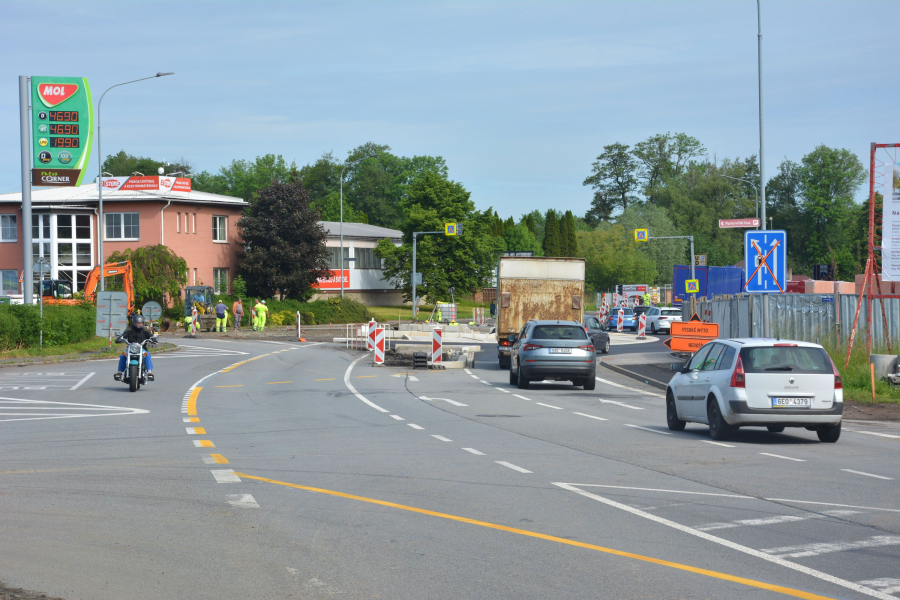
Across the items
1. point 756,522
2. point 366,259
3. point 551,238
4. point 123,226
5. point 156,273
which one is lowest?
point 756,522

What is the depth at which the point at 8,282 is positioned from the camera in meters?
58.0

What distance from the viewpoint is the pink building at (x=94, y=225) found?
57.8 meters

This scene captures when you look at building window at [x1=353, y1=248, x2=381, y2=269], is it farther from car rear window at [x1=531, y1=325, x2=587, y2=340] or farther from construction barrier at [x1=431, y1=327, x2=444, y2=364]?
car rear window at [x1=531, y1=325, x2=587, y2=340]

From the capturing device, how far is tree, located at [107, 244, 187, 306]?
177 ft

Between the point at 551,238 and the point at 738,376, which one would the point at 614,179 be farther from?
the point at 738,376

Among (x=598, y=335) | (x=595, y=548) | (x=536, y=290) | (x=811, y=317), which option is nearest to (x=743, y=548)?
(x=595, y=548)

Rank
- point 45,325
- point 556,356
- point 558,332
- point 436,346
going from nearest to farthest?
point 556,356
point 558,332
point 436,346
point 45,325

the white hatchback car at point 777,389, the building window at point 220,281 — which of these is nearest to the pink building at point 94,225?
the building window at point 220,281

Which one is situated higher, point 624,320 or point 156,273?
point 156,273

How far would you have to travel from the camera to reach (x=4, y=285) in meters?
58.0

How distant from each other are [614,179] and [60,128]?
86033 mm

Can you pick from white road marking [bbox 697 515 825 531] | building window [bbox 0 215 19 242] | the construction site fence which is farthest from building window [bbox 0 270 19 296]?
white road marking [bbox 697 515 825 531]

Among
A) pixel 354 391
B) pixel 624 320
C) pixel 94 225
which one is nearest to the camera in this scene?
pixel 354 391

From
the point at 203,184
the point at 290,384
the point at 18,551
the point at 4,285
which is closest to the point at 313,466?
the point at 18,551
